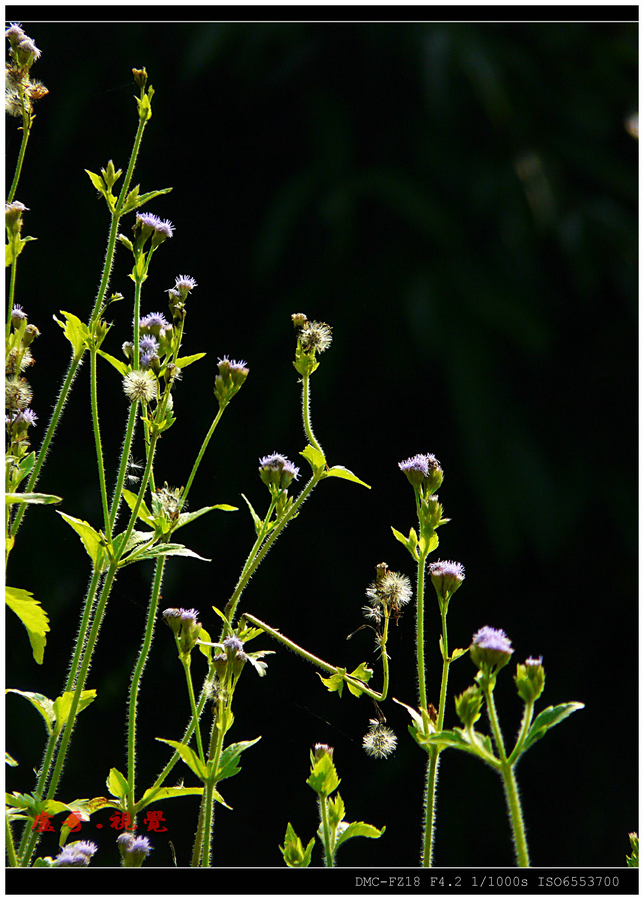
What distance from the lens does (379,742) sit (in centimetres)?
43

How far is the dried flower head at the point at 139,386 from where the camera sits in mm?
417

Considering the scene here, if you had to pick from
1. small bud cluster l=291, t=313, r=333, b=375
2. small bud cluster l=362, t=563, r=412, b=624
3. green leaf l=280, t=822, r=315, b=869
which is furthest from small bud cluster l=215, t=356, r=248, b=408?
green leaf l=280, t=822, r=315, b=869

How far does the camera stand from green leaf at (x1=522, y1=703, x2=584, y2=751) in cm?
32

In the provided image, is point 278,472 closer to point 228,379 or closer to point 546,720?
point 228,379

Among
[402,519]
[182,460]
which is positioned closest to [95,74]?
[182,460]

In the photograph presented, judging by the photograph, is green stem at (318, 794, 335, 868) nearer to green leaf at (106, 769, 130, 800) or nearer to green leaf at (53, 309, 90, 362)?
green leaf at (106, 769, 130, 800)

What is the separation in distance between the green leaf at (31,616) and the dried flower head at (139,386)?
0.37 ft

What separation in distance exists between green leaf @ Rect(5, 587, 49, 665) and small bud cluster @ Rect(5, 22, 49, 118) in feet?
0.85

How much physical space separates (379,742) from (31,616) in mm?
194

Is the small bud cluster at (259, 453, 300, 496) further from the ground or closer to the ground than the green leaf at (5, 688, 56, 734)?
further from the ground

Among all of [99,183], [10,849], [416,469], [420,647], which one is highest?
[99,183]

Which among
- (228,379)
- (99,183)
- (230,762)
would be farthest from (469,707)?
(99,183)

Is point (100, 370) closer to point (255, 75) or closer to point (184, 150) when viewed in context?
point (184, 150)

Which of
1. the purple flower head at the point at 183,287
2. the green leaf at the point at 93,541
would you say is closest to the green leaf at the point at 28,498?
the green leaf at the point at 93,541
